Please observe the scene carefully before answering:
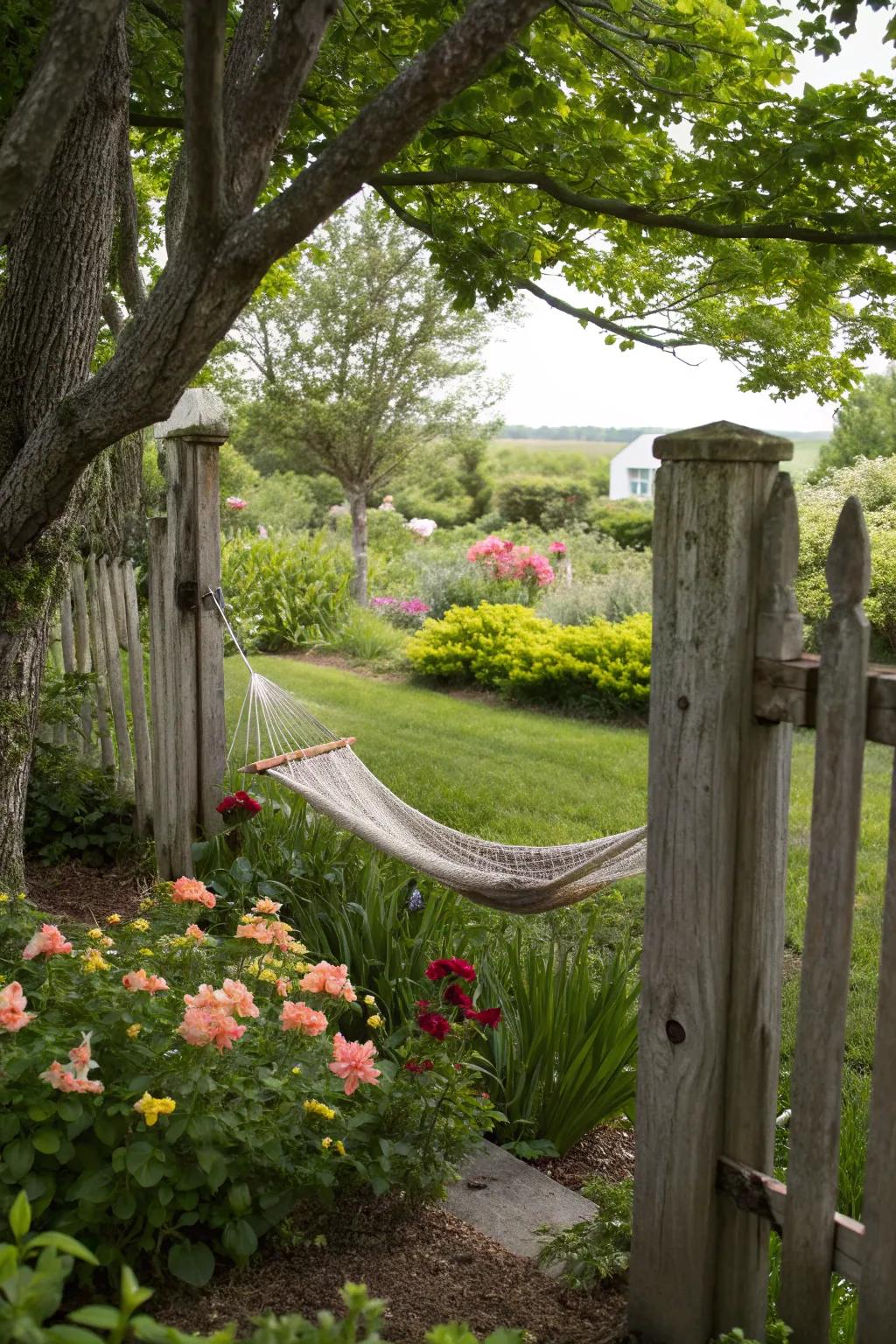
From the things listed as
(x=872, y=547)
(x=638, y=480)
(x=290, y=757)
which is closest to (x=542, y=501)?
(x=872, y=547)

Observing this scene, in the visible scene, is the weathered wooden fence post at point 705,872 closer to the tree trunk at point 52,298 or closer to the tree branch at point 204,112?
the tree branch at point 204,112

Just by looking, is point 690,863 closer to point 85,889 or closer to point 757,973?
point 757,973

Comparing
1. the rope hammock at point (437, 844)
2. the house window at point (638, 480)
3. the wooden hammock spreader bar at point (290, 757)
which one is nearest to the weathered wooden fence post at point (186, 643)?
the rope hammock at point (437, 844)

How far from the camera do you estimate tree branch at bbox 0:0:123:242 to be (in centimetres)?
173

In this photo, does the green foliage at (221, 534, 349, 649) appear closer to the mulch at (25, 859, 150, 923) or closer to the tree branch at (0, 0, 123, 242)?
the mulch at (25, 859, 150, 923)

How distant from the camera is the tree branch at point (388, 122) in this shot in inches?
72.5

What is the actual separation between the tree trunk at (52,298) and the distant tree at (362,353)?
387 inches

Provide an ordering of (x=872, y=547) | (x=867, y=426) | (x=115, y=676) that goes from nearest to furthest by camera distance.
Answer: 1. (x=115, y=676)
2. (x=872, y=547)
3. (x=867, y=426)

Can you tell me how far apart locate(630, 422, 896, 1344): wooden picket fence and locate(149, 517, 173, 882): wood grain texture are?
7.75 feet

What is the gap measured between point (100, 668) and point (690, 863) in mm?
3410

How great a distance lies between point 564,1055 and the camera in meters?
2.62

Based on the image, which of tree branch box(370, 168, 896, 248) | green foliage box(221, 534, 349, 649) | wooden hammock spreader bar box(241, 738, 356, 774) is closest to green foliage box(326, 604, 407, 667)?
green foliage box(221, 534, 349, 649)

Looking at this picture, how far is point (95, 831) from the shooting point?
439 centimetres

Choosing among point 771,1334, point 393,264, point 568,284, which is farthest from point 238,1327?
point 393,264
